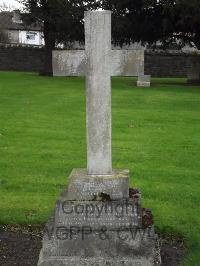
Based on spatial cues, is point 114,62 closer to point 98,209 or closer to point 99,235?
point 98,209

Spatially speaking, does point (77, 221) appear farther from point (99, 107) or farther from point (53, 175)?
point (53, 175)

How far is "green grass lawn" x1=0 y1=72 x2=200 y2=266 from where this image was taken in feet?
22.0

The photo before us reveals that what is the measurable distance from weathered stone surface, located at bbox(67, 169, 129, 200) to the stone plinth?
7 centimetres

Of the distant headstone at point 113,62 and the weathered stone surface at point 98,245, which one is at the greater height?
the distant headstone at point 113,62

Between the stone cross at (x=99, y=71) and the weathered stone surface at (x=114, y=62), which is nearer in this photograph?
the stone cross at (x=99, y=71)

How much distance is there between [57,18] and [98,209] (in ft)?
100.0

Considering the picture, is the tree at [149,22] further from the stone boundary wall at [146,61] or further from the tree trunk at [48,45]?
the stone boundary wall at [146,61]

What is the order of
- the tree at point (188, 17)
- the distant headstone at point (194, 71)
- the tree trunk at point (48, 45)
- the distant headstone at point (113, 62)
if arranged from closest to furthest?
the distant headstone at point (113, 62) → the tree at point (188, 17) → the distant headstone at point (194, 71) → the tree trunk at point (48, 45)

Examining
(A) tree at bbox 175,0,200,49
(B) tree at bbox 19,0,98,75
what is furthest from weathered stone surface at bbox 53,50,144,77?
(B) tree at bbox 19,0,98,75

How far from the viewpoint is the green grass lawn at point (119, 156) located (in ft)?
22.0

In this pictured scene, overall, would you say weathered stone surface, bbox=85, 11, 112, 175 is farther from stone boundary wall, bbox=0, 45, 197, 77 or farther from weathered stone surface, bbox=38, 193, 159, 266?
stone boundary wall, bbox=0, 45, 197, 77

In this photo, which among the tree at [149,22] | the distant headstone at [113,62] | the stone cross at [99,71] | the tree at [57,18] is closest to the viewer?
the stone cross at [99,71]

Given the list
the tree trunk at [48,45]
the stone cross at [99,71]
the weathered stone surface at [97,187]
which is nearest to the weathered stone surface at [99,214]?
the weathered stone surface at [97,187]

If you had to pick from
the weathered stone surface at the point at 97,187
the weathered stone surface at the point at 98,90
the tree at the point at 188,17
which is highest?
the tree at the point at 188,17
